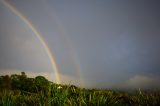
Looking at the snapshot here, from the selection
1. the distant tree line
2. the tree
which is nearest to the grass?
the tree

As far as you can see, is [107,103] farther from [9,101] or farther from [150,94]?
[9,101]

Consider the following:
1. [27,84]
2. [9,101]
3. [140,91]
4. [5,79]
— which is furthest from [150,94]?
[5,79]

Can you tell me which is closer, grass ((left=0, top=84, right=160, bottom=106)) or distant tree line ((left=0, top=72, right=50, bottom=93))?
grass ((left=0, top=84, right=160, bottom=106))

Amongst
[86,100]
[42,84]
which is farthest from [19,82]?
[86,100]

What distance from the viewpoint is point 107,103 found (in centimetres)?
1082

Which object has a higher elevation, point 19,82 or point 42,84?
point 19,82

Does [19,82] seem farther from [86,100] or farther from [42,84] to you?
[86,100]

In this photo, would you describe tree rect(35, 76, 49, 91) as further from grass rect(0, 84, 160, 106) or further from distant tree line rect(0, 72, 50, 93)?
grass rect(0, 84, 160, 106)

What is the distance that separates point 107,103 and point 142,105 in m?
1.30

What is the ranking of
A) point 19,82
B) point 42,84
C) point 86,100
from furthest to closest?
point 19,82 → point 42,84 → point 86,100

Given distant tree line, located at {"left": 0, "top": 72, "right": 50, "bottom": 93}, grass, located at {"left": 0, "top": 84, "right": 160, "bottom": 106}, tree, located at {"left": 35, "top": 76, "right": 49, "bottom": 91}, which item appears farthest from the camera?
distant tree line, located at {"left": 0, "top": 72, "right": 50, "bottom": 93}

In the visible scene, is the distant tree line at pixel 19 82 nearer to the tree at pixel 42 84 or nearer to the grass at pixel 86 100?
the tree at pixel 42 84

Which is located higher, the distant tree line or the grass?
the distant tree line

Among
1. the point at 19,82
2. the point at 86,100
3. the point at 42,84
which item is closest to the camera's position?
the point at 86,100
